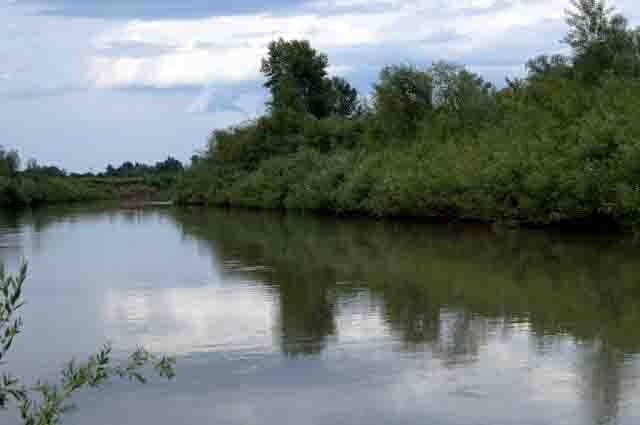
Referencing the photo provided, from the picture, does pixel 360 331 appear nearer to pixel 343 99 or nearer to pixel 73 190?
pixel 343 99

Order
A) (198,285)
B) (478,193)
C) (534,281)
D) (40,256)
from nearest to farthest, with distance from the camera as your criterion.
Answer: (534,281) → (198,285) → (40,256) → (478,193)

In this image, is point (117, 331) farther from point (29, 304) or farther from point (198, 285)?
point (198, 285)

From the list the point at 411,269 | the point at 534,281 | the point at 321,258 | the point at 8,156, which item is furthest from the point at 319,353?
the point at 8,156

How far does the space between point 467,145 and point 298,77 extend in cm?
3790

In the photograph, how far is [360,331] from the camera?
13109mm

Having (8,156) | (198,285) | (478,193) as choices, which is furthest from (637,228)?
(8,156)

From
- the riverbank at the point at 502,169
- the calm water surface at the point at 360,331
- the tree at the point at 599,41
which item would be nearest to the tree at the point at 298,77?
the riverbank at the point at 502,169

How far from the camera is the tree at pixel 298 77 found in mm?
74812

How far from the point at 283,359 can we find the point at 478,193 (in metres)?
22.7

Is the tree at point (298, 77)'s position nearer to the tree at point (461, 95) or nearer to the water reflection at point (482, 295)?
the tree at point (461, 95)

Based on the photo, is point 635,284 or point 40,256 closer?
point 635,284

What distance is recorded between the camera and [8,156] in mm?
101625

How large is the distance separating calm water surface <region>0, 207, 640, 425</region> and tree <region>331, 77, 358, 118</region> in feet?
170

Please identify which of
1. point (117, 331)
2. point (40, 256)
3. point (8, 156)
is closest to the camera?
point (117, 331)
